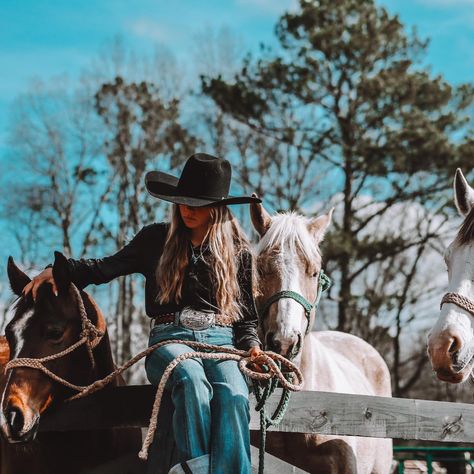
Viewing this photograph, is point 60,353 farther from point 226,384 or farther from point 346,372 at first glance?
point 346,372

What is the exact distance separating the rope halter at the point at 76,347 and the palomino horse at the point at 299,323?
3.12ft

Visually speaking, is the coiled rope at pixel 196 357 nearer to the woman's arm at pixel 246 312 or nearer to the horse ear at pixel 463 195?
the woman's arm at pixel 246 312

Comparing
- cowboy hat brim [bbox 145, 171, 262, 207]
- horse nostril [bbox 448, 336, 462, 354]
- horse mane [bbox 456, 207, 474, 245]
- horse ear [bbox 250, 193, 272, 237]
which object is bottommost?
horse nostril [bbox 448, 336, 462, 354]

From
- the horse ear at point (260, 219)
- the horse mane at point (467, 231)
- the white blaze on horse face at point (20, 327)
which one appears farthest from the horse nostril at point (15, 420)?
the horse mane at point (467, 231)

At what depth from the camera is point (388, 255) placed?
18.6 metres

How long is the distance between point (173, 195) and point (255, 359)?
93cm

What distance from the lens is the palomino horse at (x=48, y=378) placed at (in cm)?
336

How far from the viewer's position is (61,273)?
362 cm

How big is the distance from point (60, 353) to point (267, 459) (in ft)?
3.80

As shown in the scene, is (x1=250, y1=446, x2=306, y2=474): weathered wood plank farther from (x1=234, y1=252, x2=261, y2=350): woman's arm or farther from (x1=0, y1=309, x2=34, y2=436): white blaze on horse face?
(x1=0, y1=309, x2=34, y2=436): white blaze on horse face

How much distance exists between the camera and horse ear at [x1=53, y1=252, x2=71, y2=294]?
3.57 m

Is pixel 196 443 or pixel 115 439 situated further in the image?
pixel 115 439

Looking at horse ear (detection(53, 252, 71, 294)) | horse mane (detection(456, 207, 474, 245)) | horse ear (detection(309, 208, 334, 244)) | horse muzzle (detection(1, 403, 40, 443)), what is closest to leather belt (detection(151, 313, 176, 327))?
horse ear (detection(53, 252, 71, 294))

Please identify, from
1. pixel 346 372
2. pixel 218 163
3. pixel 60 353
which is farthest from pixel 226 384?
pixel 346 372
